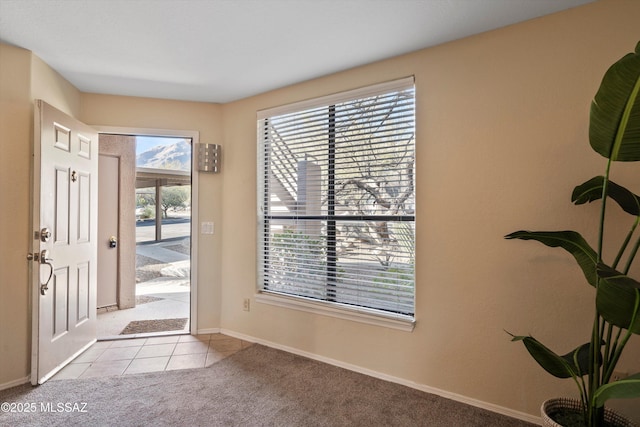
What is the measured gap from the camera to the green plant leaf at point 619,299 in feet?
3.36

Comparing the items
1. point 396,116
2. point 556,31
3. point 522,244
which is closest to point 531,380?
point 522,244

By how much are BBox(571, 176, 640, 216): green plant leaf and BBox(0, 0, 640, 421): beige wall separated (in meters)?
0.24

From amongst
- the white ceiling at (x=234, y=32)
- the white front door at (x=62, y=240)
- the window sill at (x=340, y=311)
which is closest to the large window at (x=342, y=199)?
the window sill at (x=340, y=311)

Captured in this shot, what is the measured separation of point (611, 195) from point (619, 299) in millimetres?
583

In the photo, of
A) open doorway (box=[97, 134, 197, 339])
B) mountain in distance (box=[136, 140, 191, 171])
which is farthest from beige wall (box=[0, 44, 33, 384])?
mountain in distance (box=[136, 140, 191, 171])

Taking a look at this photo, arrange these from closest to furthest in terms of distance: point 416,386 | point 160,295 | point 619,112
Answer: point 619,112
point 416,386
point 160,295

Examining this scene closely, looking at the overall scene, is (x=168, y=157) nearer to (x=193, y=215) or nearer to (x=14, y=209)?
(x=193, y=215)

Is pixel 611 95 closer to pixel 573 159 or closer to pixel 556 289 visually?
pixel 573 159

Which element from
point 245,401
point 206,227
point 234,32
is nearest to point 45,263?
point 206,227

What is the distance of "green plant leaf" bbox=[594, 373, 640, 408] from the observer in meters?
1.05

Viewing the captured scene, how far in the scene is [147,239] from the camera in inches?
242

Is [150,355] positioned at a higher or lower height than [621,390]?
lower

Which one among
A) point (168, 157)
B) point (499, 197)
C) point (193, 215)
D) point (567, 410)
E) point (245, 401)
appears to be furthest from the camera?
point (168, 157)

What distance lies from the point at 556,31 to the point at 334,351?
2674 millimetres
